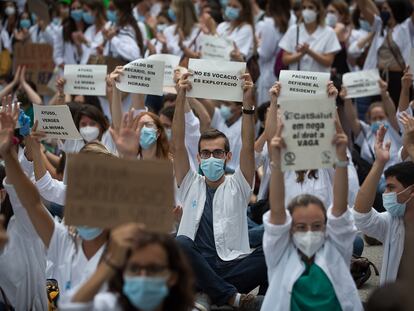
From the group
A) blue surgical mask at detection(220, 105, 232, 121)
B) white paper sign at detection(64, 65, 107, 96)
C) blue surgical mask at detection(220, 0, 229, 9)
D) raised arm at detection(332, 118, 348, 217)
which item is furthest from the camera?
blue surgical mask at detection(220, 0, 229, 9)

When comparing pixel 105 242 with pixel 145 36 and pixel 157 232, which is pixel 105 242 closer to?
pixel 157 232

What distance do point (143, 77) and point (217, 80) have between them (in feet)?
3.63

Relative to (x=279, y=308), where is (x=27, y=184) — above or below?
above

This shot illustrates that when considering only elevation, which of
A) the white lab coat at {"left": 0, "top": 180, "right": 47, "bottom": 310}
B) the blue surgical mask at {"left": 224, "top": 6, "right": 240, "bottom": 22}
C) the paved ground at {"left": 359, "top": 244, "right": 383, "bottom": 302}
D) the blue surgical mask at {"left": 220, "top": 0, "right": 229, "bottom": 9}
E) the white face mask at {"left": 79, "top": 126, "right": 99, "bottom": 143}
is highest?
the blue surgical mask at {"left": 224, "top": 6, "right": 240, "bottom": 22}

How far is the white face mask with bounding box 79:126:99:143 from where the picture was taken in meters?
9.32

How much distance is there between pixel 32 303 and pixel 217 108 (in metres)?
5.19

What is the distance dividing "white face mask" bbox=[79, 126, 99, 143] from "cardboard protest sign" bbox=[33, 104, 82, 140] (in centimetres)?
145

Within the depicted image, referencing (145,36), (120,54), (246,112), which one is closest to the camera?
(246,112)

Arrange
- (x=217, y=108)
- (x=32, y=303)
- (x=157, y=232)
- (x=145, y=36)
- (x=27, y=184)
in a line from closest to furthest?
(x=157, y=232) → (x=27, y=184) → (x=32, y=303) → (x=217, y=108) → (x=145, y=36)

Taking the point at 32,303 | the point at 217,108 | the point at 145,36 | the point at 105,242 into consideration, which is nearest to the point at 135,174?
the point at 105,242

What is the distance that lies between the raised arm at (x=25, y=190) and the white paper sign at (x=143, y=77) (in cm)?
307

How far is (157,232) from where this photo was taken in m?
5.01

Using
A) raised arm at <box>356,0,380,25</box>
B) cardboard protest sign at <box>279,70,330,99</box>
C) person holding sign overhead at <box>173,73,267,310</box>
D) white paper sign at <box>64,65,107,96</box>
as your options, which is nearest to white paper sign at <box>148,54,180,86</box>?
white paper sign at <box>64,65,107,96</box>

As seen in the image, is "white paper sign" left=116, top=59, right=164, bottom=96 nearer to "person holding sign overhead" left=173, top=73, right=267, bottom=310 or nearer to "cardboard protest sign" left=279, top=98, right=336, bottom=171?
"person holding sign overhead" left=173, top=73, right=267, bottom=310
